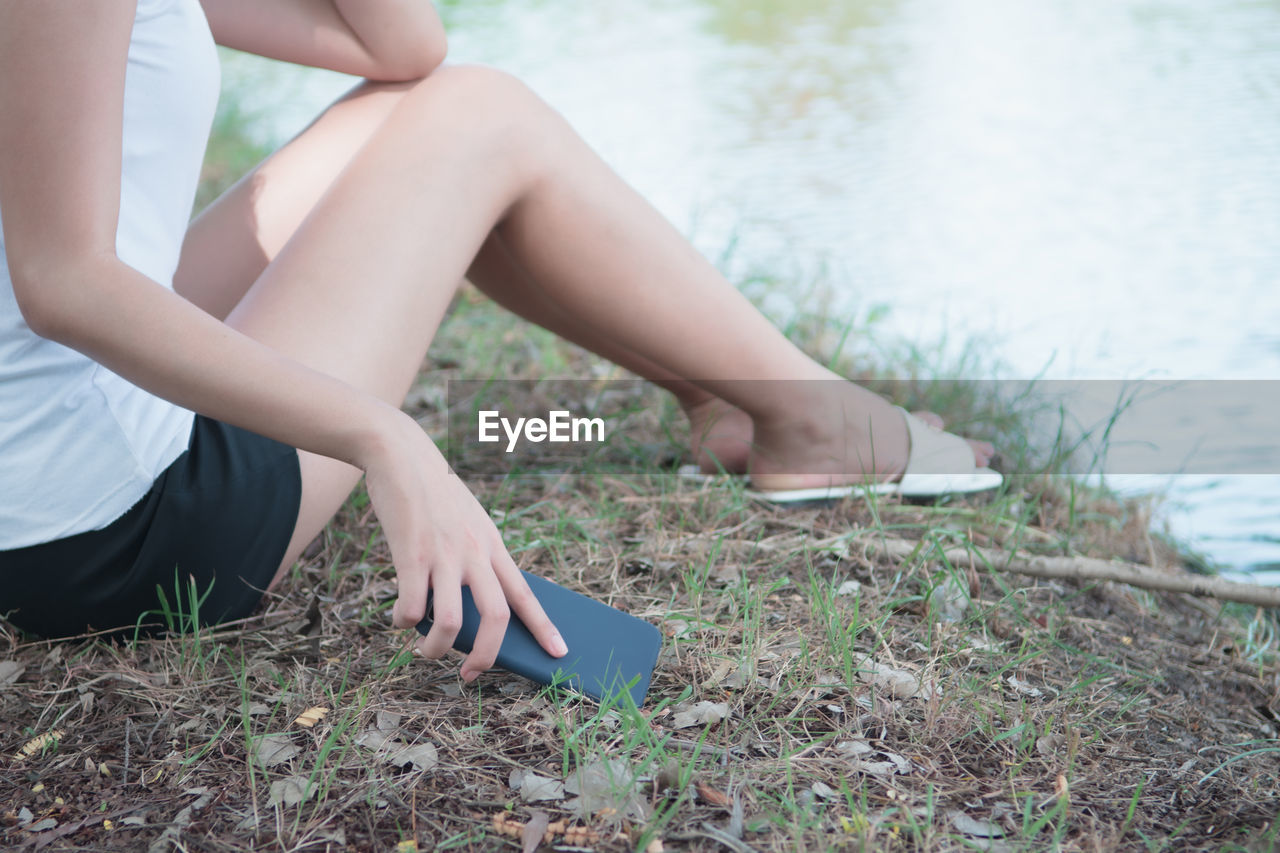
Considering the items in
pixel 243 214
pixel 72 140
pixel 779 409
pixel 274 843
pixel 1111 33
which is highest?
pixel 1111 33

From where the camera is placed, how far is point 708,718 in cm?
127

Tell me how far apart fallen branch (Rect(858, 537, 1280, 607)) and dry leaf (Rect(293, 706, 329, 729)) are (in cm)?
88

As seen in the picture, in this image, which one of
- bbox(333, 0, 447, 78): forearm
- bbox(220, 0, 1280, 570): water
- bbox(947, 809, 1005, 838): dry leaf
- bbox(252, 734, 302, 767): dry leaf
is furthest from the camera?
bbox(220, 0, 1280, 570): water

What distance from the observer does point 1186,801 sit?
1.20 metres

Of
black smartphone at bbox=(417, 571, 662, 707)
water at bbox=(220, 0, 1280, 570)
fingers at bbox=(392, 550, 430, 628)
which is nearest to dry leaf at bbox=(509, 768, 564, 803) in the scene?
black smartphone at bbox=(417, 571, 662, 707)

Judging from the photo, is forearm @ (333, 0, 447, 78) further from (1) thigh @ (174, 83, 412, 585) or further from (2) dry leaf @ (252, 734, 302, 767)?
(2) dry leaf @ (252, 734, 302, 767)

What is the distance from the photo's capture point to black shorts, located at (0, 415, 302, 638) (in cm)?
129

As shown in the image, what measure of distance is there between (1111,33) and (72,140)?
7237mm

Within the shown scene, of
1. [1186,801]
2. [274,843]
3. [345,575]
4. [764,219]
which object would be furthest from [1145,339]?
[274,843]

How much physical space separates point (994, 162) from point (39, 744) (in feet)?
14.0

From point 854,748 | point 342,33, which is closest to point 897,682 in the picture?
point 854,748

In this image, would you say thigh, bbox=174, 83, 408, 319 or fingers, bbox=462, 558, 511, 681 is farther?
thigh, bbox=174, 83, 408, 319

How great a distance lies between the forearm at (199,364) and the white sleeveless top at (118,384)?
15cm

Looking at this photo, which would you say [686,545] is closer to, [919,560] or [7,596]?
[919,560]
